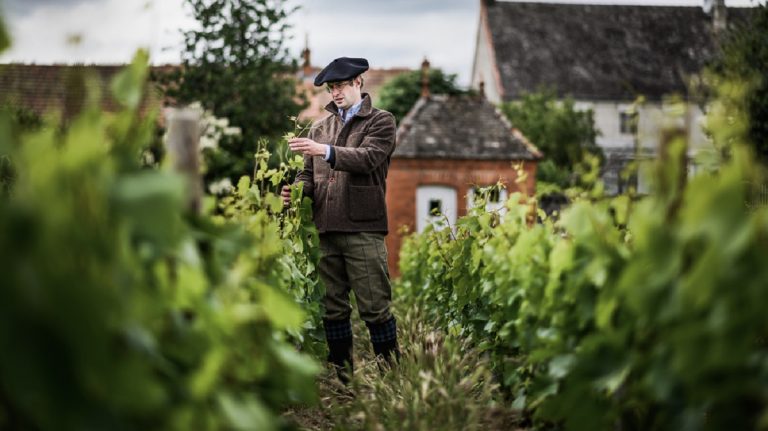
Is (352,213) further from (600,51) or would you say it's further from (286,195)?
(600,51)

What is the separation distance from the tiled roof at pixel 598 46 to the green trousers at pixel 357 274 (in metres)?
29.1

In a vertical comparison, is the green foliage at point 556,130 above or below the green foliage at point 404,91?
below

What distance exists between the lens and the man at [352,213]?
5.44 m

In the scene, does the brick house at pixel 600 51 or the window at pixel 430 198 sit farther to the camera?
the brick house at pixel 600 51

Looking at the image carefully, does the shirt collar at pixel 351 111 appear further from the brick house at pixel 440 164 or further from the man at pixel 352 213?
the brick house at pixel 440 164

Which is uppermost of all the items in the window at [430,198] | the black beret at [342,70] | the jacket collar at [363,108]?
the black beret at [342,70]

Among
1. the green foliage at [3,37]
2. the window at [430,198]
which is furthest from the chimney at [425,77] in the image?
the green foliage at [3,37]

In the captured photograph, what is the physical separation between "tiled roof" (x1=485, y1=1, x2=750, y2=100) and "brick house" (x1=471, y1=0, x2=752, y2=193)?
4 centimetres

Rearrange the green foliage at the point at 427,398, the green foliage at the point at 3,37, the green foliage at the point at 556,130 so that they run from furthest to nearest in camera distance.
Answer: the green foliage at the point at 556,130, the green foliage at the point at 427,398, the green foliage at the point at 3,37

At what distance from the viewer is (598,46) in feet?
121

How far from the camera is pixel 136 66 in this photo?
8.01ft

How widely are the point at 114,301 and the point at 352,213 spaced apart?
3566 millimetres

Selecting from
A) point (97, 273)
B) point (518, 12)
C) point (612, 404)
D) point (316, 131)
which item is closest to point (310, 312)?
point (316, 131)

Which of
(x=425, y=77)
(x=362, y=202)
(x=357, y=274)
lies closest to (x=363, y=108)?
(x=362, y=202)
